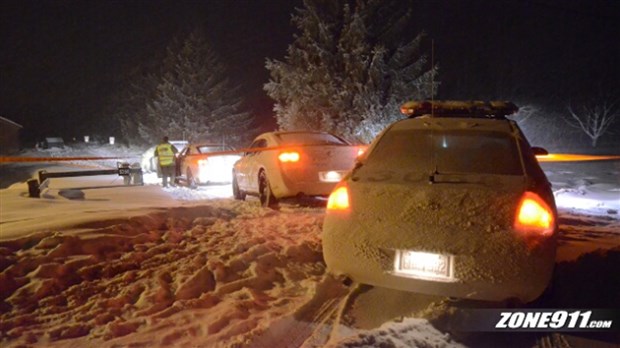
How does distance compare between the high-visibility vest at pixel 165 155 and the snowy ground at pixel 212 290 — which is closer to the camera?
the snowy ground at pixel 212 290

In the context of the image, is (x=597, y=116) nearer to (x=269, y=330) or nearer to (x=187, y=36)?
(x=187, y=36)

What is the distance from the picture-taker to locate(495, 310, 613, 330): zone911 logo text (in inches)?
165

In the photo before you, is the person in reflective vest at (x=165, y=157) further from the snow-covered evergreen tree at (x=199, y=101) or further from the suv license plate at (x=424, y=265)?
the snow-covered evergreen tree at (x=199, y=101)

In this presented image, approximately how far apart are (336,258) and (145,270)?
2.32 meters

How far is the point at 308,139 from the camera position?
1014 cm

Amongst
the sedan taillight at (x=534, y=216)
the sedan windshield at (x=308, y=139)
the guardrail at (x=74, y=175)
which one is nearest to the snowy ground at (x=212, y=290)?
the sedan taillight at (x=534, y=216)

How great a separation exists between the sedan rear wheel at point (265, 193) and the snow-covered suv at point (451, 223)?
4.95 meters

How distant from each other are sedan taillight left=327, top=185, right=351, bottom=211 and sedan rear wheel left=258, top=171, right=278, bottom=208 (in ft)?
16.7

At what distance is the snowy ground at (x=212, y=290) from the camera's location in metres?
4.10

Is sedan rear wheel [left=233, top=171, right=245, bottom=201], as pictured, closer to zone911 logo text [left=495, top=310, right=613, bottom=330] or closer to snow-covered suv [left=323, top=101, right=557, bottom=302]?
snow-covered suv [left=323, top=101, right=557, bottom=302]

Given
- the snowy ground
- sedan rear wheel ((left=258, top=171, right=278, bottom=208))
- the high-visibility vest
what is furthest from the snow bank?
the high-visibility vest

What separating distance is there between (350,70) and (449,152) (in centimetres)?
2054

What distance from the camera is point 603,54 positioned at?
167 ft

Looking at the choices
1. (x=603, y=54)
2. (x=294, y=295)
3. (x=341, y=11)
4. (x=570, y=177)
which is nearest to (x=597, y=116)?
(x=603, y=54)
